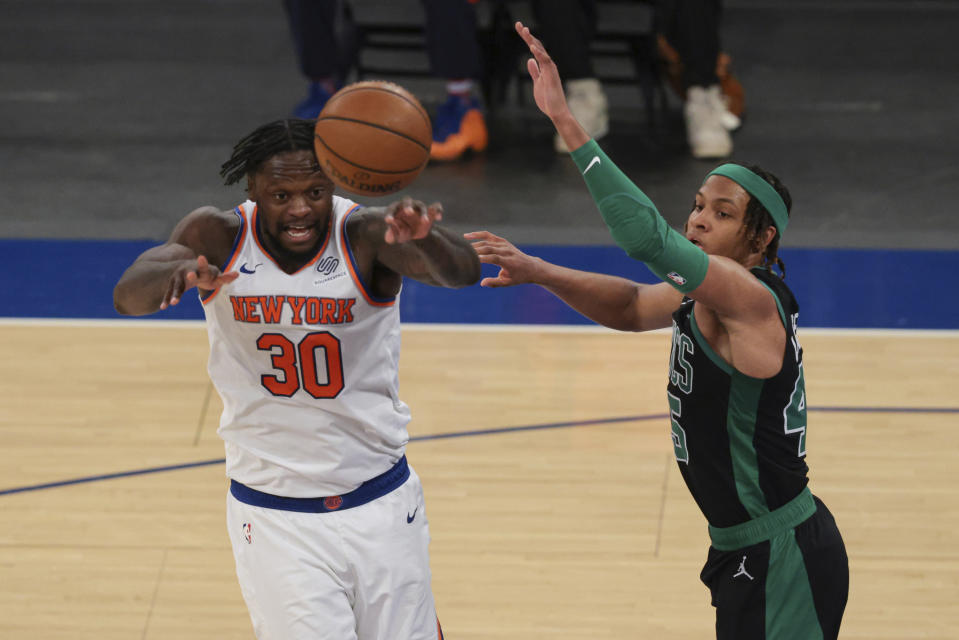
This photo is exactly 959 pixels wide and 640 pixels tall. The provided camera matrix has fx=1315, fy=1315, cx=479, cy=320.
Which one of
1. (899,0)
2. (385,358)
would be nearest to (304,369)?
(385,358)

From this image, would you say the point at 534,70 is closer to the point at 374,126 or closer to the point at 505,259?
Result: the point at 374,126

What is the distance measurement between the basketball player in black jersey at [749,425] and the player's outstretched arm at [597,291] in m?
0.08

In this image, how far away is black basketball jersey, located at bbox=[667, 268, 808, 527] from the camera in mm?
3562

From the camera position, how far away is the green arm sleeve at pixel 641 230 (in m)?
3.27

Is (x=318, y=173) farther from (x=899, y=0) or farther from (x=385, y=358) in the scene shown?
(x=899, y=0)

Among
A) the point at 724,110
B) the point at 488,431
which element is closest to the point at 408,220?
the point at 488,431

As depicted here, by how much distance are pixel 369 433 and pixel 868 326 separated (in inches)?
177

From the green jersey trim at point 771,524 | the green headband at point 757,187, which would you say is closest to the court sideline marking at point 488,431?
the green jersey trim at point 771,524

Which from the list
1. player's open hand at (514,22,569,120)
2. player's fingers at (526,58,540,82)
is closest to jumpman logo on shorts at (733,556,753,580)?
player's open hand at (514,22,569,120)

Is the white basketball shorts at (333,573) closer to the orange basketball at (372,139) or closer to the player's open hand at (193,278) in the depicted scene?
the player's open hand at (193,278)

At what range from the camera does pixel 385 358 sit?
12.4 feet

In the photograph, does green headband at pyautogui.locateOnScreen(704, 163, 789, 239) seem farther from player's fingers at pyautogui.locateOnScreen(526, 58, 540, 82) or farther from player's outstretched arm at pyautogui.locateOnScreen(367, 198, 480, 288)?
player's outstretched arm at pyautogui.locateOnScreen(367, 198, 480, 288)

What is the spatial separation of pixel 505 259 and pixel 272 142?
771mm

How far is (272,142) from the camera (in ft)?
11.9
